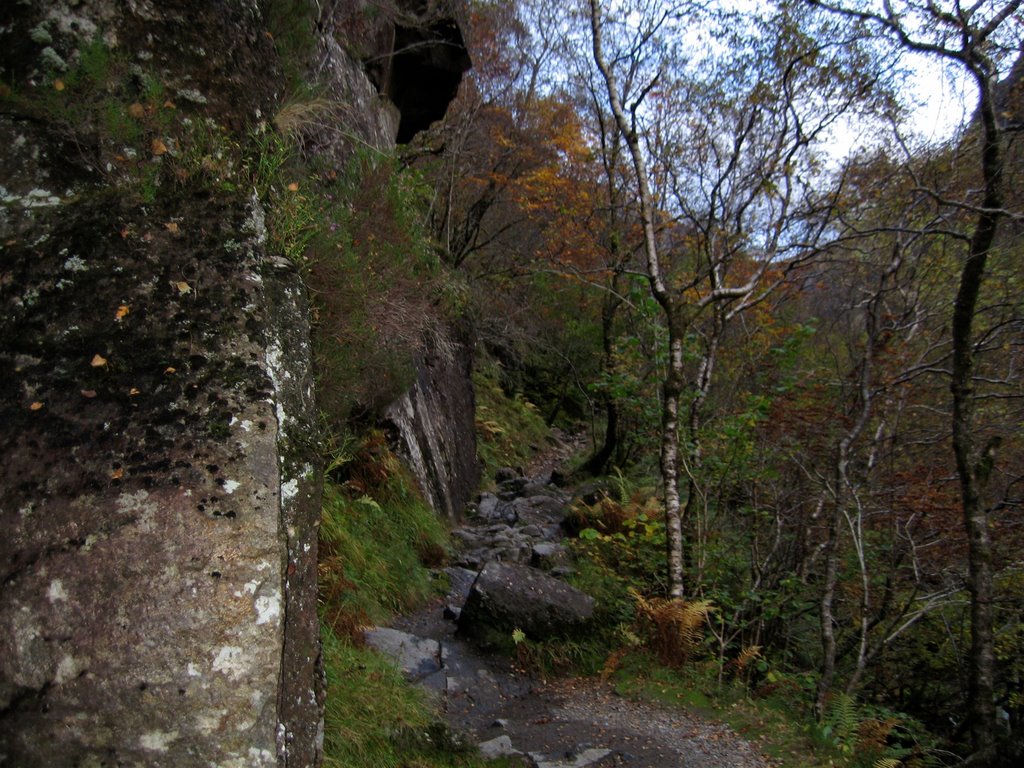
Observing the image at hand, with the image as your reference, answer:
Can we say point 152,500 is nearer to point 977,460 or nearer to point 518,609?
point 518,609

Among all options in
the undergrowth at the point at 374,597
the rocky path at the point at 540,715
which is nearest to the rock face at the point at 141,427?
the undergrowth at the point at 374,597

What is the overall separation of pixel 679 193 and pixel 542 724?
339 inches

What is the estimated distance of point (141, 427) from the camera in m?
2.50

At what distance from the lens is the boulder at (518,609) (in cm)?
695

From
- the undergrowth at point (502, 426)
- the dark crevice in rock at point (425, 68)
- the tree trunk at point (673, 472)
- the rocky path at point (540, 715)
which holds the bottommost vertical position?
the rocky path at point (540, 715)

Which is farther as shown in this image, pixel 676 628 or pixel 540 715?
pixel 676 628

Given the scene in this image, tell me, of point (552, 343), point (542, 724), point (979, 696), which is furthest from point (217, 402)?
point (552, 343)

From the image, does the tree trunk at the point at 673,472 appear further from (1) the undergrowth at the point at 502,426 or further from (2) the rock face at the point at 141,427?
(1) the undergrowth at the point at 502,426

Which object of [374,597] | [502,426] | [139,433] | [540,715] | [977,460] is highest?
[502,426]

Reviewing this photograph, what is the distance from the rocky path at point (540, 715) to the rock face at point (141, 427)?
2809 millimetres

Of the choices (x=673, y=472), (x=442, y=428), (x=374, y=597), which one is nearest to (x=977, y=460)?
(x=673, y=472)

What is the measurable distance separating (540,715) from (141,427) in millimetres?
4652

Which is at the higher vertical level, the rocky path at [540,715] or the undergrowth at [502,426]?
the undergrowth at [502,426]

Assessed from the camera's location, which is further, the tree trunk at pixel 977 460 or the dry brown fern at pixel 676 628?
the dry brown fern at pixel 676 628
